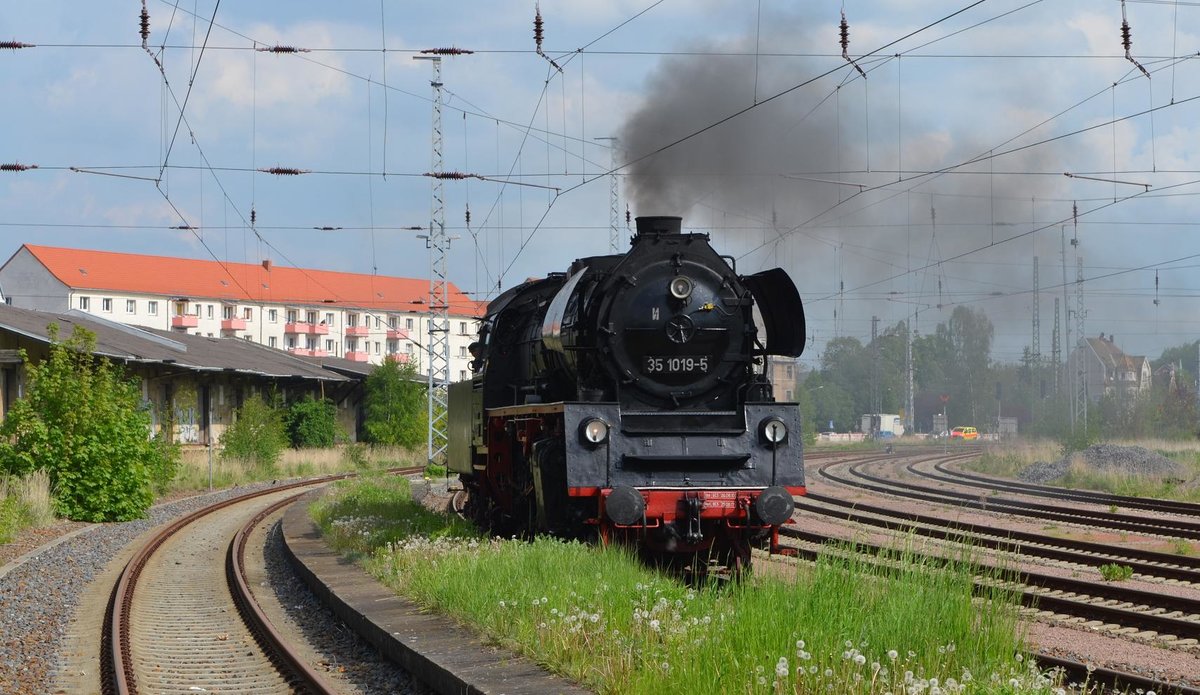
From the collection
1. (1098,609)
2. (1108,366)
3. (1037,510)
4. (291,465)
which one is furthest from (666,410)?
(1108,366)

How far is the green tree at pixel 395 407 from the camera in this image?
4406cm

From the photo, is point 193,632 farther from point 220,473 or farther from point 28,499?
point 220,473

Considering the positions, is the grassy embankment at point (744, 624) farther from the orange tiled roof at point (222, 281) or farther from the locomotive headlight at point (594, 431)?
the orange tiled roof at point (222, 281)

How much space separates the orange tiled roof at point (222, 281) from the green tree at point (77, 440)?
53.8 meters

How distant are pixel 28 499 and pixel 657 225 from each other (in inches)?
533

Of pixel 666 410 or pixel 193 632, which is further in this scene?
pixel 666 410

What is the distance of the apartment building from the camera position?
8169 centimetres

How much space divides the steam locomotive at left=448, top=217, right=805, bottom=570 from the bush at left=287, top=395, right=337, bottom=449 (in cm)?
3099

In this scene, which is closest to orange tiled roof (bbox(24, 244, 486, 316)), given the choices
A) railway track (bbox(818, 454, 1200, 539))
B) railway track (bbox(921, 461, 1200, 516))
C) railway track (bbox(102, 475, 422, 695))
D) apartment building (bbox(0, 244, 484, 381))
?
apartment building (bbox(0, 244, 484, 381))

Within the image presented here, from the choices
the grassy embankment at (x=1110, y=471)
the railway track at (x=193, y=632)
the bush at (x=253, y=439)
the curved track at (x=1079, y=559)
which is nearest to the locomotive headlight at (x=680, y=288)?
the curved track at (x=1079, y=559)

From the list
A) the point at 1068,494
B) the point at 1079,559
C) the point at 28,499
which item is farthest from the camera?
the point at 1068,494

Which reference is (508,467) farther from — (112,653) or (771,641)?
(771,641)

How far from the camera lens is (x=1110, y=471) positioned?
3148 centimetres

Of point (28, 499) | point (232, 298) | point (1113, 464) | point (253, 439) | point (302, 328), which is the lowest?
point (1113, 464)
